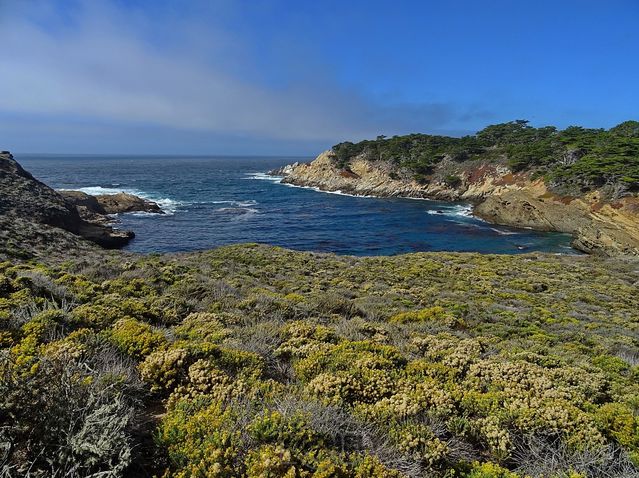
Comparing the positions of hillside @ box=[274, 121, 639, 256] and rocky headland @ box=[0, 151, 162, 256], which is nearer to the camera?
rocky headland @ box=[0, 151, 162, 256]

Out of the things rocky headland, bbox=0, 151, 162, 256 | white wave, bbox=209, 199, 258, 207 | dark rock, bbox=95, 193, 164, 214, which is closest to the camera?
rocky headland, bbox=0, 151, 162, 256

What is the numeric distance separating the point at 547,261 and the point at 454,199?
151ft

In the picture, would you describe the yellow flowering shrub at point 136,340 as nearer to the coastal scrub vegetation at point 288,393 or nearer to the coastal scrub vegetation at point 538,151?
the coastal scrub vegetation at point 288,393

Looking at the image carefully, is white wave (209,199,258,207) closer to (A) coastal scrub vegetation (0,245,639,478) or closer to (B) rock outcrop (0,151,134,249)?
(B) rock outcrop (0,151,134,249)

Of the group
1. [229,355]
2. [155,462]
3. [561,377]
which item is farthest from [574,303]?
[155,462]

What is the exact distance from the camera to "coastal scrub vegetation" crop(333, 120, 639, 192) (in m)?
46.4

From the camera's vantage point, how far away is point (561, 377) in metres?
6.58

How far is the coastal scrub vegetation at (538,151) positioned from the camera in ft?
152

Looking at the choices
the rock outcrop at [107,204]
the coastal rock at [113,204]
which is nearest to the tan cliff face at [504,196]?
the coastal rock at [113,204]

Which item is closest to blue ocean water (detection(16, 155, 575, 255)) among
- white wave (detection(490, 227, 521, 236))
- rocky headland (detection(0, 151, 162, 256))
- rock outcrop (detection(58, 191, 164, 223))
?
white wave (detection(490, 227, 521, 236))

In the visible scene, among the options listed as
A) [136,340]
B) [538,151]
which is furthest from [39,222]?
[538,151]

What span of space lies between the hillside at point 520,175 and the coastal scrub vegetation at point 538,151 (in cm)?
14

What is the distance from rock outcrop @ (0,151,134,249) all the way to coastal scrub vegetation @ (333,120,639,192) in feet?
187

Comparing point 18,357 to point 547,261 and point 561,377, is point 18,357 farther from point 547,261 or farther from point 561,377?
point 547,261
